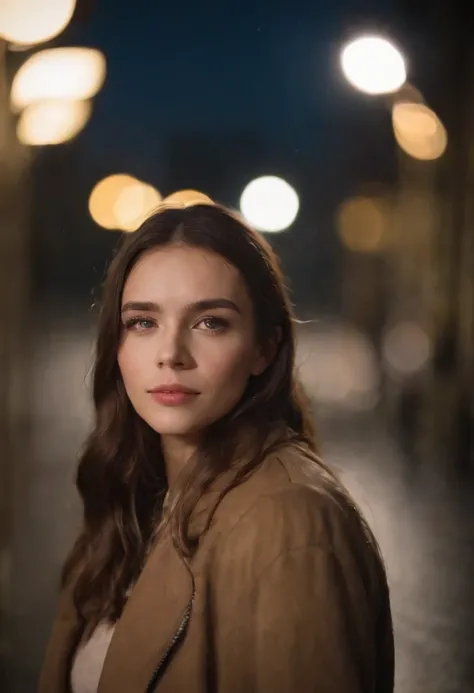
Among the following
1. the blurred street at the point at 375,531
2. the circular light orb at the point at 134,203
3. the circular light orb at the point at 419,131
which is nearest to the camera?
the circular light orb at the point at 134,203

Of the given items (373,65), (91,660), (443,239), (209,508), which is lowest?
(91,660)

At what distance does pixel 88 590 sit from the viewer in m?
1.16

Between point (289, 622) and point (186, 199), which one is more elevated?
point (186, 199)

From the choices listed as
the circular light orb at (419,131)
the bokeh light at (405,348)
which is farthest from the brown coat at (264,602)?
the circular light orb at (419,131)

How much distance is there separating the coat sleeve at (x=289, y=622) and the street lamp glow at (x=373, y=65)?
81 cm

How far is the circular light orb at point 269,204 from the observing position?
3.94 feet

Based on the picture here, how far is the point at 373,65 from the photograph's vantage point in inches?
54.0

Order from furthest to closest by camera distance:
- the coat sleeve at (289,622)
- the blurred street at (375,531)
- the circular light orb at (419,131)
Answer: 1. the circular light orb at (419,131)
2. the blurred street at (375,531)
3. the coat sleeve at (289,622)

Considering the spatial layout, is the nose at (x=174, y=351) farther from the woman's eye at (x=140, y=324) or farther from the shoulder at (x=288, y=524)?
the shoulder at (x=288, y=524)

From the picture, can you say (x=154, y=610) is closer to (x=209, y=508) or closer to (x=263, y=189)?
(x=209, y=508)

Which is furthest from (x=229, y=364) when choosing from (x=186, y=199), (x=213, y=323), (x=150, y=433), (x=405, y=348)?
(x=405, y=348)

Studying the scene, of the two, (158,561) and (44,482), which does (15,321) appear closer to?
(44,482)

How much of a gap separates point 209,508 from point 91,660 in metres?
0.30

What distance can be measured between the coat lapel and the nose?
0.23 meters
